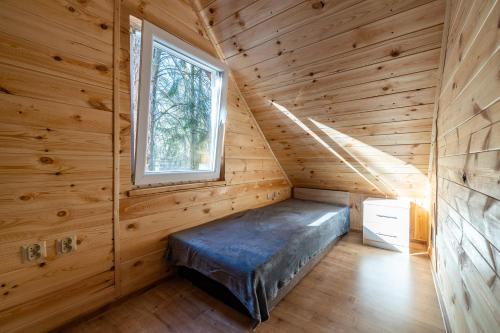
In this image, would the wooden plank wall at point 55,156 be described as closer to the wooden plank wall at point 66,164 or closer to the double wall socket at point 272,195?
the wooden plank wall at point 66,164

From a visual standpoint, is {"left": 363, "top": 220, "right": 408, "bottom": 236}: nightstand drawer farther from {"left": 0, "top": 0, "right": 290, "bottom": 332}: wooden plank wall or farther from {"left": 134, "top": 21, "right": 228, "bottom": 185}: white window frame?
{"left": 0, "top": 0, "right": 290, "bottom": 332}: wooden plank wall

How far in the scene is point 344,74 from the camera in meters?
1.94

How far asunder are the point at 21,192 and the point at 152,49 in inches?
51.0

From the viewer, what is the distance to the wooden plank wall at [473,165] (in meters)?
0.73

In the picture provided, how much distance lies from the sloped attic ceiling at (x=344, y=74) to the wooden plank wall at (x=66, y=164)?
0.78m

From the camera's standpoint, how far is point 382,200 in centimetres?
299

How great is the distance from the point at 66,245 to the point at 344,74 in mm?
2426

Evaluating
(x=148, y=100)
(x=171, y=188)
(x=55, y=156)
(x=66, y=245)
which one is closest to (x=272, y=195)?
(x=171, y=188)

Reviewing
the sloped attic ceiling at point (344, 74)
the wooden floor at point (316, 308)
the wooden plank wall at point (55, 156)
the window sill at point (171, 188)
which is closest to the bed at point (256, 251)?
the wooden floor at point (316, 308)

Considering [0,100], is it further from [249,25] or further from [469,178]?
[469,178]

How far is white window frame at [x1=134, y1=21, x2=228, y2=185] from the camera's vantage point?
176 centimetres

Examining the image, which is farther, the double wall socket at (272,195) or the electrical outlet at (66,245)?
the double wall socket at (272,195)

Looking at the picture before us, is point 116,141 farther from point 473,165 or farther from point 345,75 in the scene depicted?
point 473,165

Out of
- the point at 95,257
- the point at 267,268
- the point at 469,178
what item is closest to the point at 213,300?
the point at 267,268
